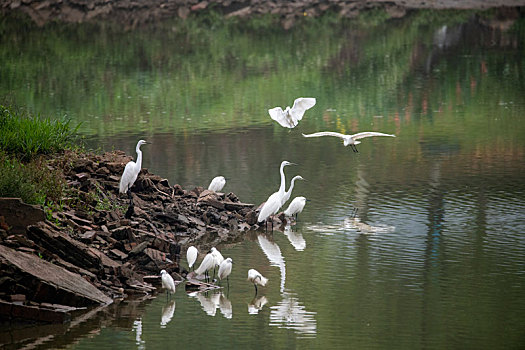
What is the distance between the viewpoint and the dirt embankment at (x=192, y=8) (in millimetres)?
51469

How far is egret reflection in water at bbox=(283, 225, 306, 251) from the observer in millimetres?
16295

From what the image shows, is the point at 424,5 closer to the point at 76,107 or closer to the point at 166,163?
the point at 76,107

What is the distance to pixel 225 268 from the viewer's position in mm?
13703

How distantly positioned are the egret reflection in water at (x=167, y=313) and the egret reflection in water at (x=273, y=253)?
170 centimetres

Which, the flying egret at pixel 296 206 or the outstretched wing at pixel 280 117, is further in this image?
the outstretched wing at pixel 280 117

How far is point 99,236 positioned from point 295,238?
361 centimetres

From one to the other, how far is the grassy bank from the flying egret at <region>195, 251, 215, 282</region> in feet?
8.50

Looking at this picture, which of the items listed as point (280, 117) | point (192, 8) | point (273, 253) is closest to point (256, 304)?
point (273, 253)

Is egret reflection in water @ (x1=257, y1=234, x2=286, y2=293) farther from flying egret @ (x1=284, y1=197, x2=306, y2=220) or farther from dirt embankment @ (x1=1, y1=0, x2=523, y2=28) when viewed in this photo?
dirt embankment @ (x1=1, y1=0, x2=523, y2=28)

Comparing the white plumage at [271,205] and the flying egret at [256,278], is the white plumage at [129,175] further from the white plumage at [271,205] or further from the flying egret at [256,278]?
the flying egret at [256,278]

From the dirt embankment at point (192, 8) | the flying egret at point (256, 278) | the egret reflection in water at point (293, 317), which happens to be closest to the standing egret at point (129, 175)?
the flying egret at point (256, 278)

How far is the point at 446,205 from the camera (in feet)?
61.5

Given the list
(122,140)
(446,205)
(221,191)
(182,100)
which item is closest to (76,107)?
(182,100)

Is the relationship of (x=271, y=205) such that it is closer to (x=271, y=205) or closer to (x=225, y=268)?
(x=271, y=205)
